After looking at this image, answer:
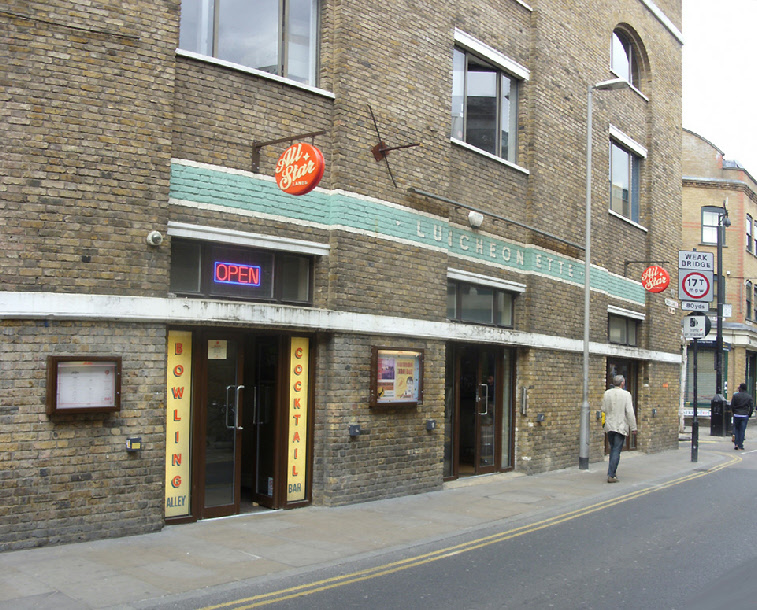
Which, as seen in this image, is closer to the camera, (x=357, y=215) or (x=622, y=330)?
(x=357, y=215)

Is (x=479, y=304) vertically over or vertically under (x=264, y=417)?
over

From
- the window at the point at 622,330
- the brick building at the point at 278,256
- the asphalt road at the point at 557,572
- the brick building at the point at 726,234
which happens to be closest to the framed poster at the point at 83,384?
the brick building at the point at 278,256

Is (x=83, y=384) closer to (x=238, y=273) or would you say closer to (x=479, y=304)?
(x=238, y=273)

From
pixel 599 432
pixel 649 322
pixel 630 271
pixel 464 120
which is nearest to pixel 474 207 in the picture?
pixel 464 120

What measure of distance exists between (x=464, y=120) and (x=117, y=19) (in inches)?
280

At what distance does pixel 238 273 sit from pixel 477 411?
248 inches

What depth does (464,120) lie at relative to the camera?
1440cm

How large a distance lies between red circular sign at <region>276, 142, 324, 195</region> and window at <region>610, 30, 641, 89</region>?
13.0 metres

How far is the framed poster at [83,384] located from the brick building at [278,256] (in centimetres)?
2

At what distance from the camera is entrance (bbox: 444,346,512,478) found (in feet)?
46.2

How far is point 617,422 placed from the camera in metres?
14.6

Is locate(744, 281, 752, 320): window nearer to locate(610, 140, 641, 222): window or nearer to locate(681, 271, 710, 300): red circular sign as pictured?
locate(610, 140, 641, 222): window

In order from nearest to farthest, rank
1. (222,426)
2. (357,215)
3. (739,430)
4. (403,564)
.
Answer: (403,564)
(222,426)
(357,215)
(739,430)

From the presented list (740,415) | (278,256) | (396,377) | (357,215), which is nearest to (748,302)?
(740,415)
